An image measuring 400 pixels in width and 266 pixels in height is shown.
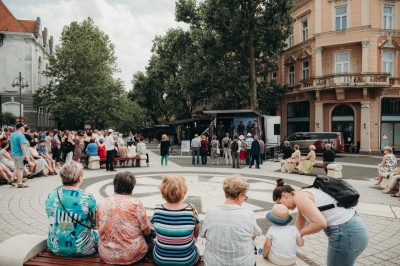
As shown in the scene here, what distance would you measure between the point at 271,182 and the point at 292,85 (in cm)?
2515

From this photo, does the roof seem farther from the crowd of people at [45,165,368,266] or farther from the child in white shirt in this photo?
the child in white shirt

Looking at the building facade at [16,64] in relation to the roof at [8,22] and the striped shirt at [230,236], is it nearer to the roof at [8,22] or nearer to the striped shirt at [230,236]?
the roof at [8,22]

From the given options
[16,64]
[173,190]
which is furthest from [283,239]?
[16,64]

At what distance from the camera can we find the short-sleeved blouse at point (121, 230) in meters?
3.45

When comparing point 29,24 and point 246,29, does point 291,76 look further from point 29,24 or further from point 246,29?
point 29,24

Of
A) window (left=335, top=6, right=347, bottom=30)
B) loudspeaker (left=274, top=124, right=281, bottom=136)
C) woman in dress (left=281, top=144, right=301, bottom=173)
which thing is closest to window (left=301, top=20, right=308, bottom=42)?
window (left=335, top=6, right=347, bottom=30)

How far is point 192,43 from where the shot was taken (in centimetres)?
3638

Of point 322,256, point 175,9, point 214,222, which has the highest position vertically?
point 175,9

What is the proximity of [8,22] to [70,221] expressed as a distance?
50199mm

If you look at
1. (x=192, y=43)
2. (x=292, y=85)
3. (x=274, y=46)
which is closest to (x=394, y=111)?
(x=292, y=85)

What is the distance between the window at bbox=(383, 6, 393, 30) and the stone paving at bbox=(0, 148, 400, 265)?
2259 cm

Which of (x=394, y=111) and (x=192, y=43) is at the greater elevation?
(x=192, y=43)

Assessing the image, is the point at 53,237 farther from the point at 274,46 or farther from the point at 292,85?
the point at 292,85

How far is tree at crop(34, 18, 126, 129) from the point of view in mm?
33469
